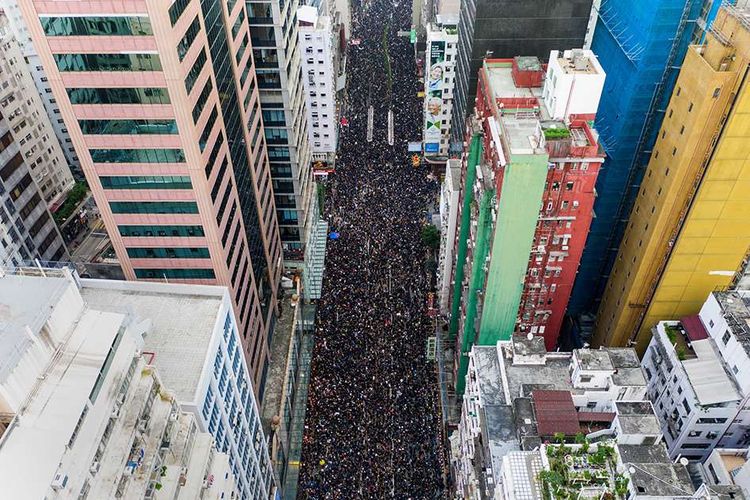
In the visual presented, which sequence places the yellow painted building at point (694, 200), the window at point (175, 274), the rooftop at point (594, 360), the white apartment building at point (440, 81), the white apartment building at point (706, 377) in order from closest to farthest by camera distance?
the yellow painted building at point (694, 200) → the rooftop at point (594, 360) → the white apartment building at point (706, 377) → the window at point (175, 274) → the white apartment building at point (440, 81)

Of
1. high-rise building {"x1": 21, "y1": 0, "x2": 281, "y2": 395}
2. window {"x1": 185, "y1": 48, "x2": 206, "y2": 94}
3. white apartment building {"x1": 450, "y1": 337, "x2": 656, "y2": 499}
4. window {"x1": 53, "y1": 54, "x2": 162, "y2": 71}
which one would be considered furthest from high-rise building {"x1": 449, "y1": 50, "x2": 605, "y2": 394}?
window {"x1": 53, "y1": 54, "x2": 162, "y2": 71}

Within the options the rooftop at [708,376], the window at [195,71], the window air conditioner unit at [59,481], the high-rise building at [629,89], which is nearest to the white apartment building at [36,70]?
the window at [195,71]

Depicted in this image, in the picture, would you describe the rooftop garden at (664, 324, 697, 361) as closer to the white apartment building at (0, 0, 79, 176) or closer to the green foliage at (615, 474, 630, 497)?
the green foliage at (615, 474, 630, 497)

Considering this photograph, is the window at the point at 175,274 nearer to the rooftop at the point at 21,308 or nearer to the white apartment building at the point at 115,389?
the white apartment building at the point at 115,389

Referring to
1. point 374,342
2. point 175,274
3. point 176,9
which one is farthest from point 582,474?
point 176,9

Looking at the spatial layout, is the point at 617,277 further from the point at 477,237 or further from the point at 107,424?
the point at 107,424
